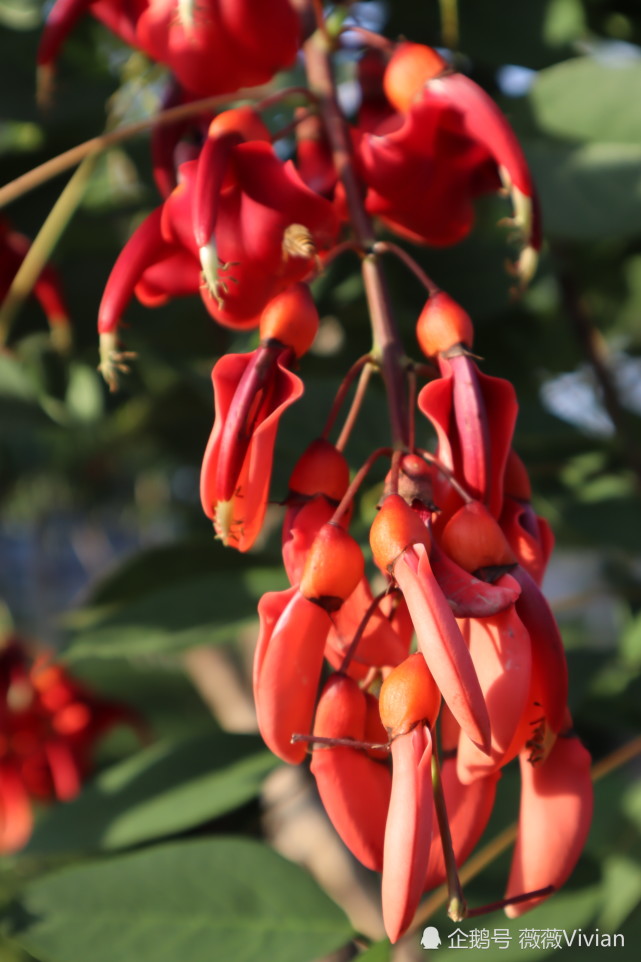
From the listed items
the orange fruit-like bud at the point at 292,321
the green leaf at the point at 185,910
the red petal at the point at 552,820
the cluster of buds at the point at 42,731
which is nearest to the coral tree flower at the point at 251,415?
the orange fruit-like bud at the point at 292,321

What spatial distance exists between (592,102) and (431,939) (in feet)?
1.28

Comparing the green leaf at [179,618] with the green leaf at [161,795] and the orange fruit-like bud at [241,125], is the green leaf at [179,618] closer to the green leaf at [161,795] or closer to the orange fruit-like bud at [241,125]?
the green leaf at [161,795]

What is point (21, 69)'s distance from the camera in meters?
0.55

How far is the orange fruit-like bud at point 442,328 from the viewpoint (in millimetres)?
280

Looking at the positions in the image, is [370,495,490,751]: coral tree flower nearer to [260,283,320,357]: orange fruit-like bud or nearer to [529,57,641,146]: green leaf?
[260,283,320,357]: orange fruit-like bud

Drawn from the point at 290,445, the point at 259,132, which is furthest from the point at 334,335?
the point at 259,132

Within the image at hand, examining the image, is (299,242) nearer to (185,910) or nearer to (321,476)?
(321,476)

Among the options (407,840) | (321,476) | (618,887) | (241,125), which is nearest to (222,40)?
(241,125)

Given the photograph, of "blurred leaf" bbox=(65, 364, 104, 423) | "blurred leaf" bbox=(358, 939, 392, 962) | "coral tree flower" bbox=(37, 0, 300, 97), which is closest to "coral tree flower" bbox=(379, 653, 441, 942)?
"blurred leaf" bbox=(358, 939, 392, 962)

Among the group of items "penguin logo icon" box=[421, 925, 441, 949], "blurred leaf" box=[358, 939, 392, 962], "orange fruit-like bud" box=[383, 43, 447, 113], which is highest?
"orange fruit-like bud" box=[383, 43, 447, 113]

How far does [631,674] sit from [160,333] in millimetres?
354

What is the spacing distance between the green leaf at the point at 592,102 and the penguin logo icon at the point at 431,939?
1.21ft

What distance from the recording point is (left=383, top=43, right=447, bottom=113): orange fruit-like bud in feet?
1.06

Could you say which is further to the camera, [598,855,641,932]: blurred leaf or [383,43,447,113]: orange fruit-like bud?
[598,855,641,932]: blurred leaf
